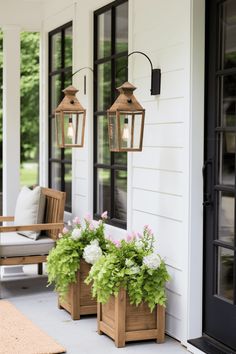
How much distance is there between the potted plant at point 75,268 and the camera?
4.91 m

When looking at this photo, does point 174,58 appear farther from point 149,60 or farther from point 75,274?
point 75,274

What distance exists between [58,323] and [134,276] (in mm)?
971

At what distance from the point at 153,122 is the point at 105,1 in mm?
1490

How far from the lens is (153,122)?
4.75 m

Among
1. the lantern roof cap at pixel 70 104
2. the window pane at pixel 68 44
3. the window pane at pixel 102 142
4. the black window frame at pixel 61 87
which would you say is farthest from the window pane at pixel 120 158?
the window pane at pixel 68 44

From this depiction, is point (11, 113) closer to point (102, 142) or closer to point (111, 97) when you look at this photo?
point (102, 142)

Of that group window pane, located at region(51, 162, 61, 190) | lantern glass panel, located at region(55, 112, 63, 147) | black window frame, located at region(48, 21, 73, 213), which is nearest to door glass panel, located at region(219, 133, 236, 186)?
lantern glass panel, located at region(55, 112, 63, 147)

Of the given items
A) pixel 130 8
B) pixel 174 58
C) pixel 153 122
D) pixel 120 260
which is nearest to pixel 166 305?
pixel 120 260

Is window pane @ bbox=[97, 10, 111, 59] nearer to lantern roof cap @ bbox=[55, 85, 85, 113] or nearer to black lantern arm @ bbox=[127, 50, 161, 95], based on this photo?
lantern roof cap @ bbox=[55, 85, 85, 113]

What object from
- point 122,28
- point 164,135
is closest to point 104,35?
point 122,28

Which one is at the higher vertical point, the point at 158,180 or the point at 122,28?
the point at 122,28

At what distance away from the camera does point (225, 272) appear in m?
4.13

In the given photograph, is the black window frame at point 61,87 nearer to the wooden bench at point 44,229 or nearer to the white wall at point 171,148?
the wooden bench at point 44,229

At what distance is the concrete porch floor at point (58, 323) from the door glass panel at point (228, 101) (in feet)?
5.00
